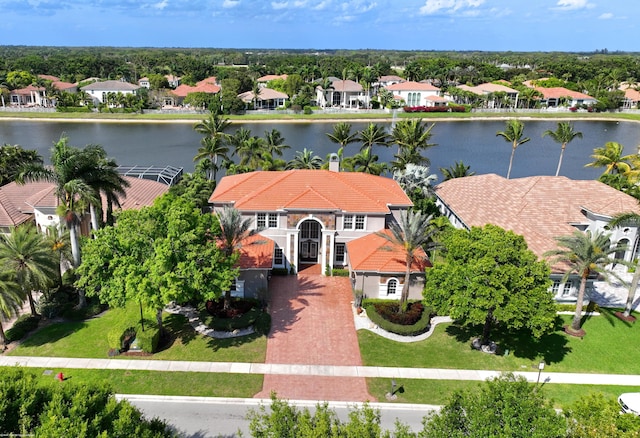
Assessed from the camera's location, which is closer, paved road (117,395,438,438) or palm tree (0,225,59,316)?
paved road (117,395,438,438)

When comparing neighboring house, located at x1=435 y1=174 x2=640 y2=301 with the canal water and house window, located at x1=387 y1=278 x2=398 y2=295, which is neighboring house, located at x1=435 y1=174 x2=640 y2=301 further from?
the canal water

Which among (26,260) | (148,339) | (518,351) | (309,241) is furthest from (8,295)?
(518,351)

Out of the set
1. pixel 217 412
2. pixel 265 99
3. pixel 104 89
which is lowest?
pixel 217 412

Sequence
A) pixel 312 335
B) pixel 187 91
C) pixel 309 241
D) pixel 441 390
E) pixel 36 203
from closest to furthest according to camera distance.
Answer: pixel 441 390
pixel 312 335
pixel 309 241
pixel 36 203
pixel 187 91

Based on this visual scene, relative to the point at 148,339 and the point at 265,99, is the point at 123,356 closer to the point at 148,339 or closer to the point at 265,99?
the point at 148,339

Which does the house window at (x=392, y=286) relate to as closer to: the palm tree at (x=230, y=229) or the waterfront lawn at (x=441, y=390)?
the waterfront lawn at (x=441, y=390)

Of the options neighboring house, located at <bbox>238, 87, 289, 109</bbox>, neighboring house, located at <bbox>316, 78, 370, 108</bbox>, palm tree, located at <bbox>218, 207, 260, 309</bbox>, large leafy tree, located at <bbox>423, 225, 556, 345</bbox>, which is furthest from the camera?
neighboring house, located at <bbox>316, 78, 370, 108</bbox>

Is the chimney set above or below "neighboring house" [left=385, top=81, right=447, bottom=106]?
below

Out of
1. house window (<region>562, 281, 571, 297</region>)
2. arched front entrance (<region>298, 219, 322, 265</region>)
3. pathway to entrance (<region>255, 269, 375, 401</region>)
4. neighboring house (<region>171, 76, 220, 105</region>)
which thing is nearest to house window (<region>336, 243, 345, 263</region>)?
arched front entrance (<region>298, 219, 322, 265</region>)
